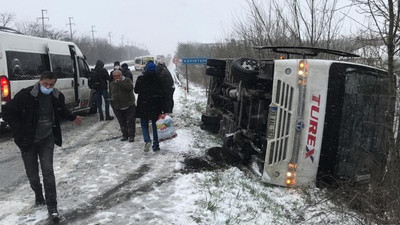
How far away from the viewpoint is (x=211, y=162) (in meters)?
6.63

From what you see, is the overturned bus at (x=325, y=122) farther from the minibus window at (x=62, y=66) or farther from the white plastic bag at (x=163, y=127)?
the minibus window at (x=62, y=66)

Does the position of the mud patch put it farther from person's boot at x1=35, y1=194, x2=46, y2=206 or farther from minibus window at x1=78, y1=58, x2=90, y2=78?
minibus window at x1=78, y1=58, x2=90, y2=78

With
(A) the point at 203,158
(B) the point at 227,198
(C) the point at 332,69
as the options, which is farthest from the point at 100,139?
(C) the point at 332,69

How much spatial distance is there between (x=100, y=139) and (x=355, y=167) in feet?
17.9

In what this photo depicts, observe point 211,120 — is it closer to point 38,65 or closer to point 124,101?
point 124,101

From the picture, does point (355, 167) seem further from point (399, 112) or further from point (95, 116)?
point (95, 116)

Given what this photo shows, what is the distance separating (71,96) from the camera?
431 inches

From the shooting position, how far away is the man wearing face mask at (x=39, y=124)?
4.14m

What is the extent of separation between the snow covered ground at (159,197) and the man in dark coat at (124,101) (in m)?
1.20

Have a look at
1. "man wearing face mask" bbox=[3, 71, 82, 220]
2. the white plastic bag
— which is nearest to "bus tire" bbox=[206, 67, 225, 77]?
the white plastic bag

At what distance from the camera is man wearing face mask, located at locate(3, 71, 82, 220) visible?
4.14 metres

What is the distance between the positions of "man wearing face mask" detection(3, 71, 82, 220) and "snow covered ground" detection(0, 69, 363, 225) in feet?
1.35

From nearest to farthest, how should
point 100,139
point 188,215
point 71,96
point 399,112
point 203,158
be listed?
1. point 188,215
2. point 399,112
3. point 203,158
4. point 100,139
5. point 71,96

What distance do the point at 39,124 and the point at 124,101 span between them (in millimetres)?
3847
